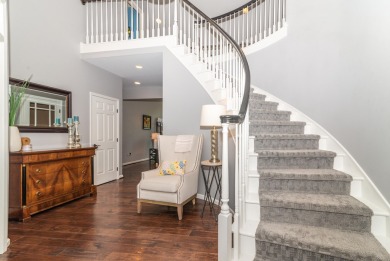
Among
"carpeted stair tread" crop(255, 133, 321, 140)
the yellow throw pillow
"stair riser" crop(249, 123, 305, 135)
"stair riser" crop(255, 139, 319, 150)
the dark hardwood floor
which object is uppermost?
"stair riser" crop(249, 123, 305, 135)

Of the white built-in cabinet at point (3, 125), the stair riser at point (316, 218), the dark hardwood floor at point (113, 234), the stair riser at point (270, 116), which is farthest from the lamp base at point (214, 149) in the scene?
the white built-in cabinet at point (3, 125)

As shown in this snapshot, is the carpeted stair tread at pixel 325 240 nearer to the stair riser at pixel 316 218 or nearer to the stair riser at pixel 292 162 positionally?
the stair riser at pixel 316 218

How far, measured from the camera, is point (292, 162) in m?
2.44

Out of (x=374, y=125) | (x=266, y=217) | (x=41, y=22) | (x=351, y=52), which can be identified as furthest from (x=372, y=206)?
(x=41, y=22)

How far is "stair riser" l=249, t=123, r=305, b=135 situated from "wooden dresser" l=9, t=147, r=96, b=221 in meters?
2.82

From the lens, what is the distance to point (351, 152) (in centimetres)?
233

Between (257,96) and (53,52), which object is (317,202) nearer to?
(257,96)

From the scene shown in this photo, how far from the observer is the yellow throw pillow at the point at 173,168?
331 cm

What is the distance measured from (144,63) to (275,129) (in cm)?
305

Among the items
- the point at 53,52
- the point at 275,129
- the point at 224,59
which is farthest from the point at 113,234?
the point at 53,52

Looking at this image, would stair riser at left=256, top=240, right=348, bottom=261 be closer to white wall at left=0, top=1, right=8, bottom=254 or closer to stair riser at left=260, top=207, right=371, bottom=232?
stair riser at left=260, top=207, right=371, bottom=232

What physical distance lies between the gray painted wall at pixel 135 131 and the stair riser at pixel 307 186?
663 centimetres

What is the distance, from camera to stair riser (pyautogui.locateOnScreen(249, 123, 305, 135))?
10.1 feet

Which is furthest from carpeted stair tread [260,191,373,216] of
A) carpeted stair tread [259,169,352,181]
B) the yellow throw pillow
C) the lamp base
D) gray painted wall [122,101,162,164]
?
gray painted wall [122,101,162,164]
